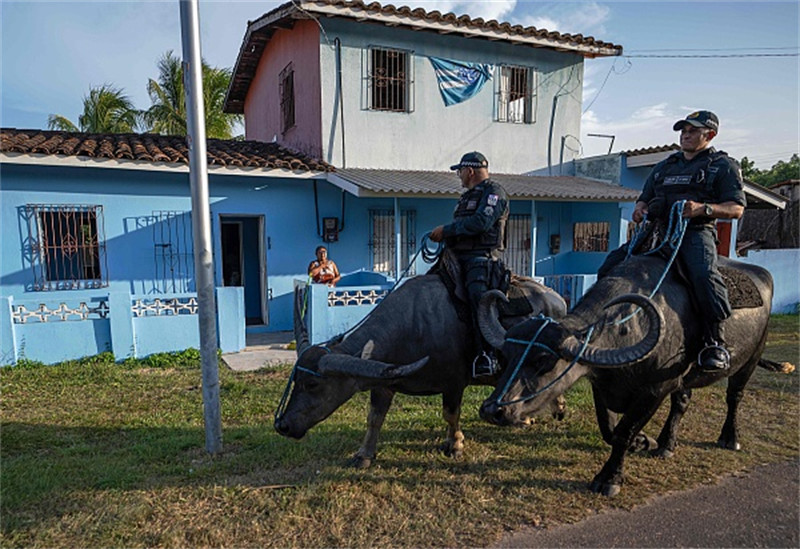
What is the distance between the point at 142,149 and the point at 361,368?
271 inches

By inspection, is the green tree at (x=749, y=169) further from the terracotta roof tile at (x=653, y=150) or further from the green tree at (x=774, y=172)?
the terracotta roof tile at (x=653, y=150)

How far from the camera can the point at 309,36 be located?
987 cm

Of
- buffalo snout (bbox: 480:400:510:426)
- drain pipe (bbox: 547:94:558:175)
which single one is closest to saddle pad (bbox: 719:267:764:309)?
buffalo snout (bbox: 480:400:510:426)

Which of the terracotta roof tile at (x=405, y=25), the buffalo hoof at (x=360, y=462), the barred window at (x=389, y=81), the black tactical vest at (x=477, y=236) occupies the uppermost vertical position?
the terracotta roof tile at (x=405, y=25)

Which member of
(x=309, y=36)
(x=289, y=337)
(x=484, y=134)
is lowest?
(x=289, y=337)

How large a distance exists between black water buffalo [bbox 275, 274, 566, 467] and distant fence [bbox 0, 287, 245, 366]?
386 centimetres

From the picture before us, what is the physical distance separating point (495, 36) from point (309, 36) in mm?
3837

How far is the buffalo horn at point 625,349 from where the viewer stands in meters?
2.82

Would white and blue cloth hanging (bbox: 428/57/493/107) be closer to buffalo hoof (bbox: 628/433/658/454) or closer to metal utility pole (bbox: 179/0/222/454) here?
metal utility pole (bbox: 179/0/222/454)

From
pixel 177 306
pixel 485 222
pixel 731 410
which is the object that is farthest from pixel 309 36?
pixel 731 410

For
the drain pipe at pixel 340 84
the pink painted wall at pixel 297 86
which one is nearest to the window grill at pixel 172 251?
the pink painted wall at pixel 297 86

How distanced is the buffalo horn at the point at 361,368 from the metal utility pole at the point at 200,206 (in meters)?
1.35

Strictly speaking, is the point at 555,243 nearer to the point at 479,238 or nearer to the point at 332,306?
the point at 332,306

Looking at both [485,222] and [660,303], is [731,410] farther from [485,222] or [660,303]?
[485,222]
